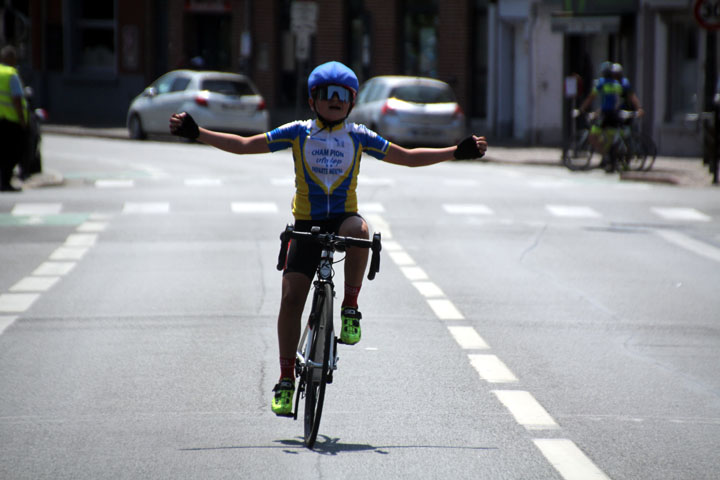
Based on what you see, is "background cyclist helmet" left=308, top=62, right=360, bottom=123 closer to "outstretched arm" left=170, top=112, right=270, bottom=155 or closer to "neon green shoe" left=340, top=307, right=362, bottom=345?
"outstretched arm" left=170, top=112, right=270, bottom=155

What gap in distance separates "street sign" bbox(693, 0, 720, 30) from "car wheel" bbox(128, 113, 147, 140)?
15968 millimetres

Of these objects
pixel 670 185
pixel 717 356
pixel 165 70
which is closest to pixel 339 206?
pixel 717 356

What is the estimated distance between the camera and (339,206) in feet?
23.1

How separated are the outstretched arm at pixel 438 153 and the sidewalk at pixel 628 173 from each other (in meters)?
18.2

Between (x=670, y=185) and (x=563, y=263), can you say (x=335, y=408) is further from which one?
(x=670, y=185)

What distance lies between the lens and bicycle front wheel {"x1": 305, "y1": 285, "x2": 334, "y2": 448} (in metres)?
6.53

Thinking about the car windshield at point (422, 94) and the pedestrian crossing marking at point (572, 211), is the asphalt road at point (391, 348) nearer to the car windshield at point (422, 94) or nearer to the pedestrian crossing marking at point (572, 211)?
the pedestrian crossing marking at point (572, 211)

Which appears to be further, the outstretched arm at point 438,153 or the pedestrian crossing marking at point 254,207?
the pedestrian crossing marking at point 254,207

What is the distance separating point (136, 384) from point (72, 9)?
149 feet

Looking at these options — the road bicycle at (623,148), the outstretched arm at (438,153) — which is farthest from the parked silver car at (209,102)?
the outstretched arm at (438,153)

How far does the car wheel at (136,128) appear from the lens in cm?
3718

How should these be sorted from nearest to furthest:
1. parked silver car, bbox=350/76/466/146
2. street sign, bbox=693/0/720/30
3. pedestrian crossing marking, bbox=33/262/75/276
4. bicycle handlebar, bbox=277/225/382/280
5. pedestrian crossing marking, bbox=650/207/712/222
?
bicycle handlebar, bbox=277/225/382/280 → pedestrian crossing marking, bbox=33/262/75/276 → pedestrian crossing marking, bbox=650/207/712/222 → street sign, bbox=693/0/720/30 → parked silver car, bbox=350/76/466/146

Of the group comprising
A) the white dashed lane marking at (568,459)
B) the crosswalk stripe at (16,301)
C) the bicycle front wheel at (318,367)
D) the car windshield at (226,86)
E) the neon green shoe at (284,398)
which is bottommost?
the crosswalk stripe at (16,301)

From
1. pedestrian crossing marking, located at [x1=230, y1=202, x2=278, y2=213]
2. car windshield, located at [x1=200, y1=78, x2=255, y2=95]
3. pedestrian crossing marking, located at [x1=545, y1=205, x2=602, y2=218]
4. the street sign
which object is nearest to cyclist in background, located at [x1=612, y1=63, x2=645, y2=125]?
the street sign
